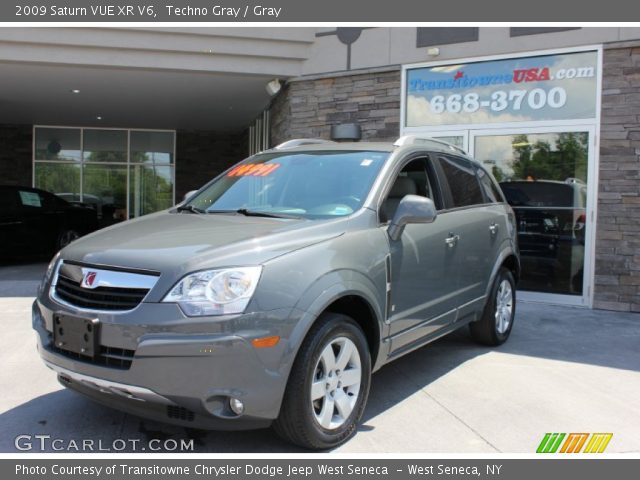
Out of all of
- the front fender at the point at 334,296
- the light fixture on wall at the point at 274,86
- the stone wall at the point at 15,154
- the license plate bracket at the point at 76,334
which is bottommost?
Result: the license plate bracket at the point at 76,334

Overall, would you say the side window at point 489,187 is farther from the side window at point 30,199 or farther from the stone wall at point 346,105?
the side window at point 30,199

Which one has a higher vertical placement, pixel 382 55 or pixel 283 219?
pixel 382 55

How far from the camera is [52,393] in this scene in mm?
4090

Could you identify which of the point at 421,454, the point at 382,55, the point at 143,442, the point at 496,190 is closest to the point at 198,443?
the point at 143,442

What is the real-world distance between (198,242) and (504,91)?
6463 mm

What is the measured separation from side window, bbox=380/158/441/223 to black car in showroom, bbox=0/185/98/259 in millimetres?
8714

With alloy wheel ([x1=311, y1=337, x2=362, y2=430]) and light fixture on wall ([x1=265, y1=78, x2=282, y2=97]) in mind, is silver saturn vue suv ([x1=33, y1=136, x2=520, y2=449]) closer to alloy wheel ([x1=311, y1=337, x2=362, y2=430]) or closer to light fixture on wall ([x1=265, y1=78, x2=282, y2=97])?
alloy wheel ([x1=311, y1=337, x2=362, y2=430])

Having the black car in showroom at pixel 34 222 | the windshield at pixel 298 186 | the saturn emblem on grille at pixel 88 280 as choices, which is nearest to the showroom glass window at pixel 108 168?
the black car in showroom at pixel 34 222

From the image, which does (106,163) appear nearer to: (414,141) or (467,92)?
(467,92)

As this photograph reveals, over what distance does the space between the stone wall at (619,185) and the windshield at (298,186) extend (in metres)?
4.72

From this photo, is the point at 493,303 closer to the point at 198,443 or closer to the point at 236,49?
the point at 198,443

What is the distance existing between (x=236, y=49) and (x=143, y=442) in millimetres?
7484

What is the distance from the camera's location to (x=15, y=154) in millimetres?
17078

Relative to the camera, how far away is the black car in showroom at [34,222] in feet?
35.9
